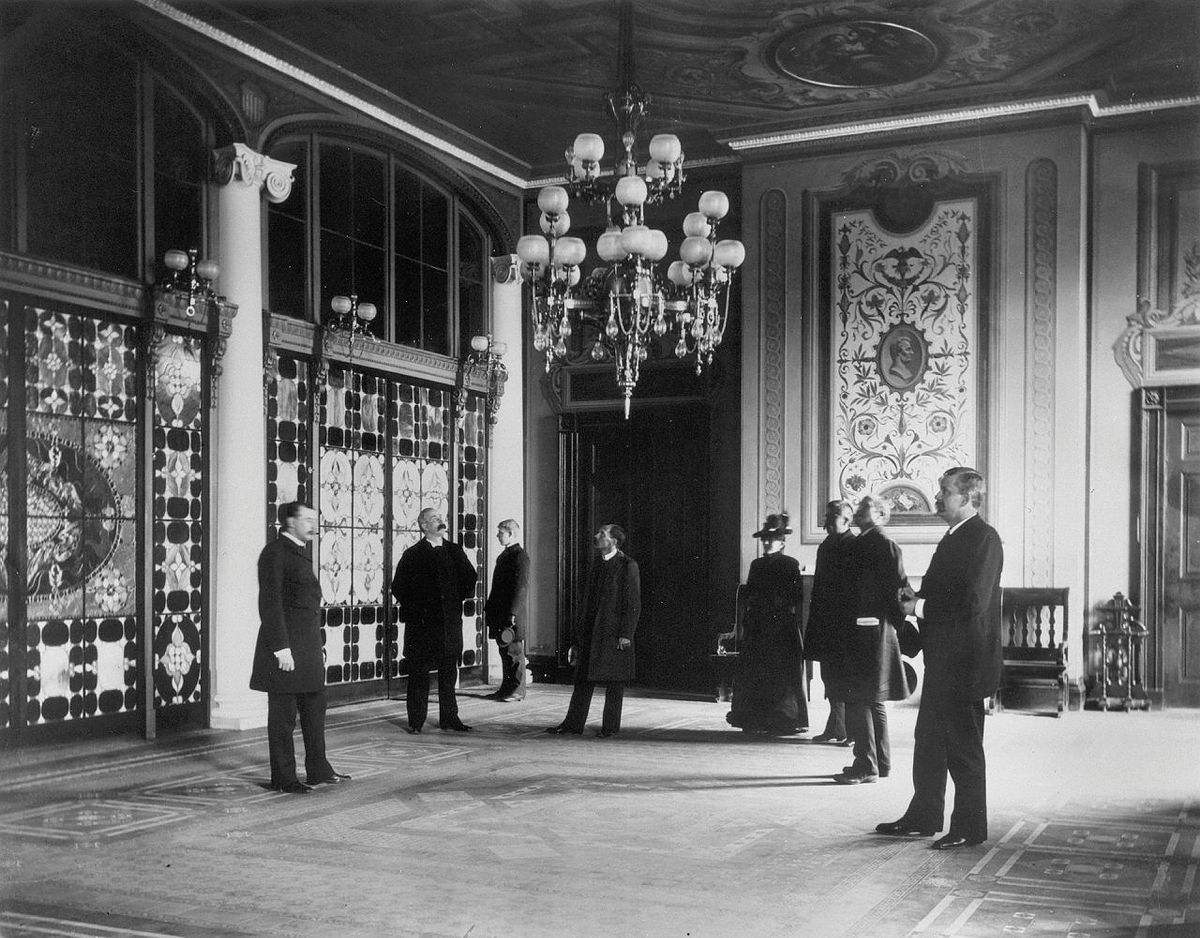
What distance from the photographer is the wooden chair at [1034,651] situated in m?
8.66

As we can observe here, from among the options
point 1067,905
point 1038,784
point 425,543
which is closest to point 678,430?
point 425,543

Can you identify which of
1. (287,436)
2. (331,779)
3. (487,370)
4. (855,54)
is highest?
(855,54)

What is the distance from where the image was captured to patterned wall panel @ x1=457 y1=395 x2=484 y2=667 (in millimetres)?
10352

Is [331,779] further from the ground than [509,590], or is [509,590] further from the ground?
[509,590]

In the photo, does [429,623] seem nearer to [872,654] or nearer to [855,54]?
[872,654]

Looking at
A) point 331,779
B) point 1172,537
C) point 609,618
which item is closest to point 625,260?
point 609,618

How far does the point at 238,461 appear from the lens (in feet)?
25.6

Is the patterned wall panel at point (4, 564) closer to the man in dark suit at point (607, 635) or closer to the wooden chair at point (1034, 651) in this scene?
the man in dark suit at point (607, 635)

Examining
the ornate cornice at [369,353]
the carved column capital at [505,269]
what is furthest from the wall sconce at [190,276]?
the carved column capital at [505,269]

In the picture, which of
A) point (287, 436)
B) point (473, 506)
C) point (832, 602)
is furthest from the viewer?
point (473, 506)

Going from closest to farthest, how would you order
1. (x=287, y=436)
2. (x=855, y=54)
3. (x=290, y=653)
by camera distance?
1. (x=290, y=653)
2. (x=855, y=54)
3. (x=287, y=436)

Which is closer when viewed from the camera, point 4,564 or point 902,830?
point 902,830

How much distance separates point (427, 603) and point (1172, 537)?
214 inches

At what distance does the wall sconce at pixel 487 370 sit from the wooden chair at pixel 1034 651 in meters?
4.48
